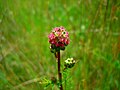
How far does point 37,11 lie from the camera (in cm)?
325

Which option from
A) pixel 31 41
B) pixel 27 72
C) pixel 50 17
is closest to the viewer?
pixel 27 72

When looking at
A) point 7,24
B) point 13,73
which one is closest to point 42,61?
point 13,73

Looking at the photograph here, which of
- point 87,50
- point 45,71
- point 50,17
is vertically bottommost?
point 45,71

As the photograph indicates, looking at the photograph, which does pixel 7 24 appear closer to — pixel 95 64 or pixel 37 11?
pixel 37 11

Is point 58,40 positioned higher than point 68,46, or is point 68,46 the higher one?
point 58,40

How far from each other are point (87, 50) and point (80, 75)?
0.25 metres

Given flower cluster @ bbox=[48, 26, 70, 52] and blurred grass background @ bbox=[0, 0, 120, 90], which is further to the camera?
blurred grass background @ bbox=[0, 0, 120, 90]

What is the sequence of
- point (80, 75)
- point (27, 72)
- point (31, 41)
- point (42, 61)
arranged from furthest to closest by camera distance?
point (31, 41) < point (42, 61) < point (27, 72) < point (80, 75)

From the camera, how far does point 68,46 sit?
96.3 inches

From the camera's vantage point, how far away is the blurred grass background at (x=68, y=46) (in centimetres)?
219

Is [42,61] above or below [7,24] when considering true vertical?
below

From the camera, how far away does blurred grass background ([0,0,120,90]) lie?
219 centimetres

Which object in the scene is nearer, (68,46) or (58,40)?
(58,40)

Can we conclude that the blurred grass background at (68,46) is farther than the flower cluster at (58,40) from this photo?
Yes
